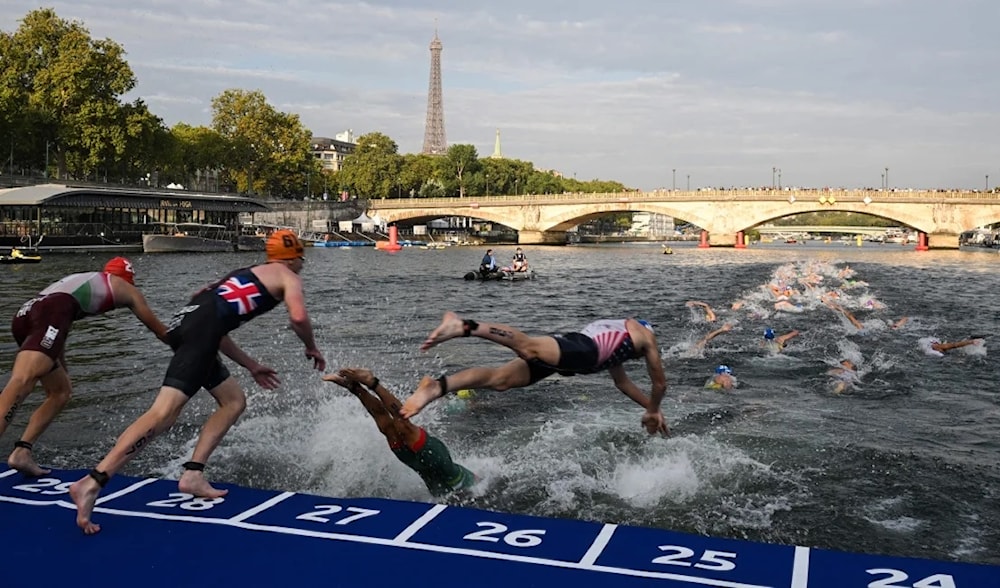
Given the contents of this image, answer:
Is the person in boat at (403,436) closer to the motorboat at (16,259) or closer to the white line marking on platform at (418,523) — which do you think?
the white line marking on platform at (418,523)

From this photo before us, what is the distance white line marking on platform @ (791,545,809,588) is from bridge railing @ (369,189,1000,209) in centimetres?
9022

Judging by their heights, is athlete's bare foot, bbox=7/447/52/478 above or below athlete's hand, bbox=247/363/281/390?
below

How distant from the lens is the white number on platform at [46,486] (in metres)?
7.11

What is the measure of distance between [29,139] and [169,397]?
74962mm

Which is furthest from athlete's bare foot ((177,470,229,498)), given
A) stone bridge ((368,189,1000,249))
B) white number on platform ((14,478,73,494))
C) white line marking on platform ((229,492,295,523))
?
stone bridge ((368,189,1000,249))

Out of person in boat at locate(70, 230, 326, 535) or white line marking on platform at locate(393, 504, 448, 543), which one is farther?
person in boat at locate(70, 230, 326, 535)

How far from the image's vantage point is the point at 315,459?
31.9 ft

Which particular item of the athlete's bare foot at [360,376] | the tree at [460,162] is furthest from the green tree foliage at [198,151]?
the athlete's bare foot at [360,376]

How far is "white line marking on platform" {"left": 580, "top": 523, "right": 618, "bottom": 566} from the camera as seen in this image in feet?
18.5

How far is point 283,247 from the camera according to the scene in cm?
712

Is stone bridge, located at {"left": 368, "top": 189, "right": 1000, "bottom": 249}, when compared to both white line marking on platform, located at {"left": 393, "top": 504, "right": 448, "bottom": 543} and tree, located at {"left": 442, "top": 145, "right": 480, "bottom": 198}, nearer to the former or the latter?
tree, located at {"left": 442, "top": 145, "right": 480, "bottom": 198}

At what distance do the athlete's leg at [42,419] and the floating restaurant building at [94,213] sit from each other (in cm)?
5640

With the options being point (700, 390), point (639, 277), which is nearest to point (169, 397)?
point (700, 390)

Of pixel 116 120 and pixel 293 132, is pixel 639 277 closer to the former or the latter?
pixel 116 120
